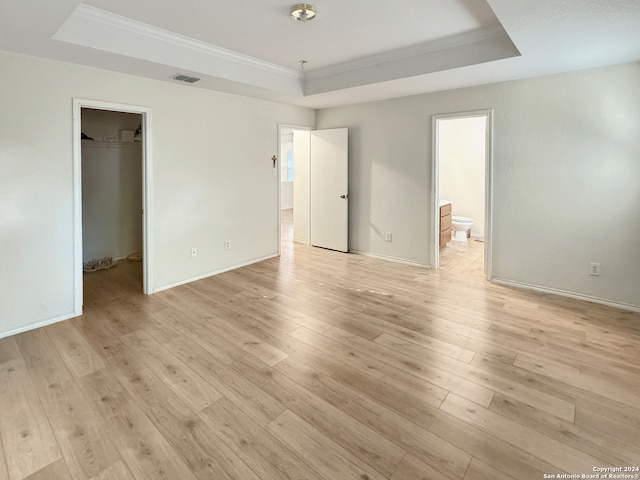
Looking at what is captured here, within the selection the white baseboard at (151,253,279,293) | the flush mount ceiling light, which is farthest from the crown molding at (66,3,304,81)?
the white baseboard at (151,253,279,293)

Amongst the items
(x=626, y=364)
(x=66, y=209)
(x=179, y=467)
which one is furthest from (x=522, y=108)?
(x=66, y=209)

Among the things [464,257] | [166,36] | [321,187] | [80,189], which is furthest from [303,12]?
[464,257]

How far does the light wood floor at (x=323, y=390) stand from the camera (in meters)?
1.68

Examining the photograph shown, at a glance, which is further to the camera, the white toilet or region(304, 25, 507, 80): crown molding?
the white toilet

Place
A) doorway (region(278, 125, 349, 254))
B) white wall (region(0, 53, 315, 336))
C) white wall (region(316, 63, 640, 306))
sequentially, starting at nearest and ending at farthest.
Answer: white wall (region(0, 53, 315, 336))
white wall (region(316, 63, 640, 306))
doorway (region(278, 125, 349, 254))

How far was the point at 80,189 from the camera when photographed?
3.39 metres

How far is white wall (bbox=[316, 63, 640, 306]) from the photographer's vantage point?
3.43m

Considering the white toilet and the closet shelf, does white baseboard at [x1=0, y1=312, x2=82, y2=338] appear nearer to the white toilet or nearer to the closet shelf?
the closet shelf

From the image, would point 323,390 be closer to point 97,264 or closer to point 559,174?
point 559,174

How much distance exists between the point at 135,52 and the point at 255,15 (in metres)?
1.16

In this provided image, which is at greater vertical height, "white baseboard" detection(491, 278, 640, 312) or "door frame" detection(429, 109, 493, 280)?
"door frame" detection(429, 109, 493, 280)

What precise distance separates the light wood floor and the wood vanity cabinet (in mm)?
1993

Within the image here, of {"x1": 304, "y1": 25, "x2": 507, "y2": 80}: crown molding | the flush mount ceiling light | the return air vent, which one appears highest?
{"x1": 304, "y1": 25, "x2": 507, "y2": 80}: crown molding

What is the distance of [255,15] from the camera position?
2852 mm
